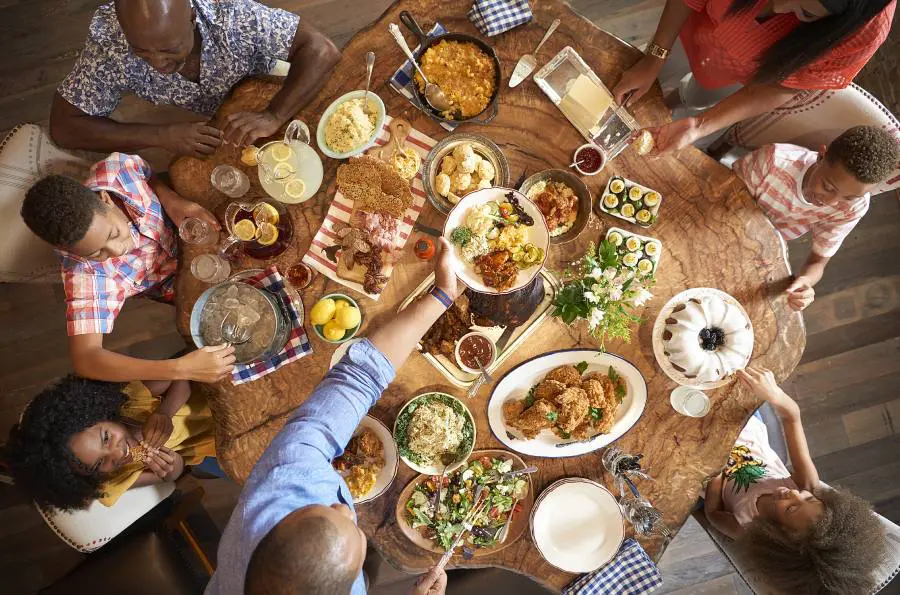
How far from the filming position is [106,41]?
2.75 m

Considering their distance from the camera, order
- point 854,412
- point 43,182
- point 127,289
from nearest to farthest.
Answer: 1. point 43,182
2. point 127,289
3. point 854,412

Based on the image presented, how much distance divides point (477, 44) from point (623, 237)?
1.29 m

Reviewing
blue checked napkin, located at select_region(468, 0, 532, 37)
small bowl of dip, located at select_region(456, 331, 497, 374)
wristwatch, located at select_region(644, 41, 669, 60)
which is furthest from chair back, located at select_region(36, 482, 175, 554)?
wristwatch, located at select_region(644, 41, 669, 60)

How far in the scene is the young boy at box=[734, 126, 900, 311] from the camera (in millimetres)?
2562

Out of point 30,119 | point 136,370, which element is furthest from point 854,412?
point 30,119

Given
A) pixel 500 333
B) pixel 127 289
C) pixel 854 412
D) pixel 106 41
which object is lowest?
pixel 854 412

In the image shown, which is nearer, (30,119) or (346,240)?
(346,240)

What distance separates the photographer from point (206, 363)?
2723 millimetres

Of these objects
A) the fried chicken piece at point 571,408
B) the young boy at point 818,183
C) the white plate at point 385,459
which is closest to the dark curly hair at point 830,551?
the young boy at point 818,183

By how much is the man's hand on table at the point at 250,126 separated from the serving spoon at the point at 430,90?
77 cm

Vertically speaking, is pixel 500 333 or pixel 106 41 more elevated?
pixel 106 41

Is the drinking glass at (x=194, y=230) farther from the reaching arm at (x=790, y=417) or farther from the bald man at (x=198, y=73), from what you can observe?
the reaching arm at (x=790, y=417)

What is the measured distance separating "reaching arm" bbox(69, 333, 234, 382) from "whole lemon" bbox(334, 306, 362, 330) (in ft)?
1.96

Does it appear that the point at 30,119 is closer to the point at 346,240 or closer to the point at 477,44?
the point at 346,240
